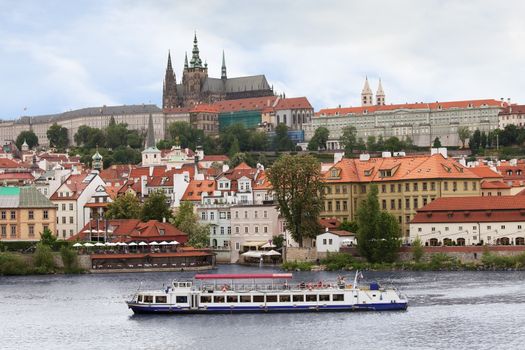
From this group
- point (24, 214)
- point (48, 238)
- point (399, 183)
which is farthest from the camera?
point (24, 214)

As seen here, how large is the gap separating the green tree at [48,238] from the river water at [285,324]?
16576 millimetres

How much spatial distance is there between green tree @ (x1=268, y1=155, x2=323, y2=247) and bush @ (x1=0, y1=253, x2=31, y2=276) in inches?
700

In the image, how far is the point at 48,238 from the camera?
96.2 metres

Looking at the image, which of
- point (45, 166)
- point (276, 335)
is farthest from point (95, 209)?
point (45, 166)

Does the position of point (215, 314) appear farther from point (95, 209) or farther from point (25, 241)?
point (95, 209)

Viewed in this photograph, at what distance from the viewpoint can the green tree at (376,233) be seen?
8583 centimetres

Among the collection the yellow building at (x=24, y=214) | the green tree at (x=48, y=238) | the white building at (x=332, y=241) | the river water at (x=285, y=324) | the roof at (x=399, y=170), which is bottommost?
the river water at (x=285, y=324)

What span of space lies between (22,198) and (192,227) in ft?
44.5

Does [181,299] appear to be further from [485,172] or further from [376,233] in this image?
[485,172]

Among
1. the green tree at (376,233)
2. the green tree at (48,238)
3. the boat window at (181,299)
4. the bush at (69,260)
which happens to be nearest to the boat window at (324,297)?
the boat window at (181,299)

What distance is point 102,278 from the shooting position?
87.1 meters

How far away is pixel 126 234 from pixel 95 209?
1393 centimetres

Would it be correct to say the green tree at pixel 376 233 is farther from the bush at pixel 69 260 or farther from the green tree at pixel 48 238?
the green tree at pixel 48 238

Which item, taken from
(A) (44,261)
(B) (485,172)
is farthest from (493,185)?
(A) (44,261)
